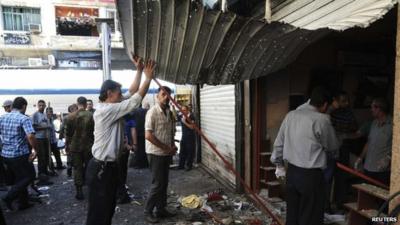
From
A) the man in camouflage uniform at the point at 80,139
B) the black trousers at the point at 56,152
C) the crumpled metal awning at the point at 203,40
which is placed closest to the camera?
the crumpled metal awning at the point at 203,40

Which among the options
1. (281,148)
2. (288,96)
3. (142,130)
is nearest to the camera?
(281,148)

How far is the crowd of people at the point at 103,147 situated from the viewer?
141 inches

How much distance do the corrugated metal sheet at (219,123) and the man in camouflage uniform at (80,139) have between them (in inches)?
107

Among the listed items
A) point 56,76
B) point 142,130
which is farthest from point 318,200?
point 56,76

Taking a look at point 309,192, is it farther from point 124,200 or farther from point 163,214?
point 124,200

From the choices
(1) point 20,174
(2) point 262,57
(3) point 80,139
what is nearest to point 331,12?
(2) point 262,57

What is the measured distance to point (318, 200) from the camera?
3.49 meters

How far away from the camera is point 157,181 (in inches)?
193

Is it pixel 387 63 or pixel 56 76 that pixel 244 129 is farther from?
pixel 56 76

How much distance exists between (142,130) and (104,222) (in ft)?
17.7

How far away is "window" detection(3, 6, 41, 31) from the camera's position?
64.6 feet

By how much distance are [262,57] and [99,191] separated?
7.99 feet

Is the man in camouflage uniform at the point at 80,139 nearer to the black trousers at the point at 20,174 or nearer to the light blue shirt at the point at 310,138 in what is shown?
the black trousers at the point at 20,174

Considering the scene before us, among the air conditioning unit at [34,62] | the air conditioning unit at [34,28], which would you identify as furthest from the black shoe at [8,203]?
the air conditioning unit at [34,28]
